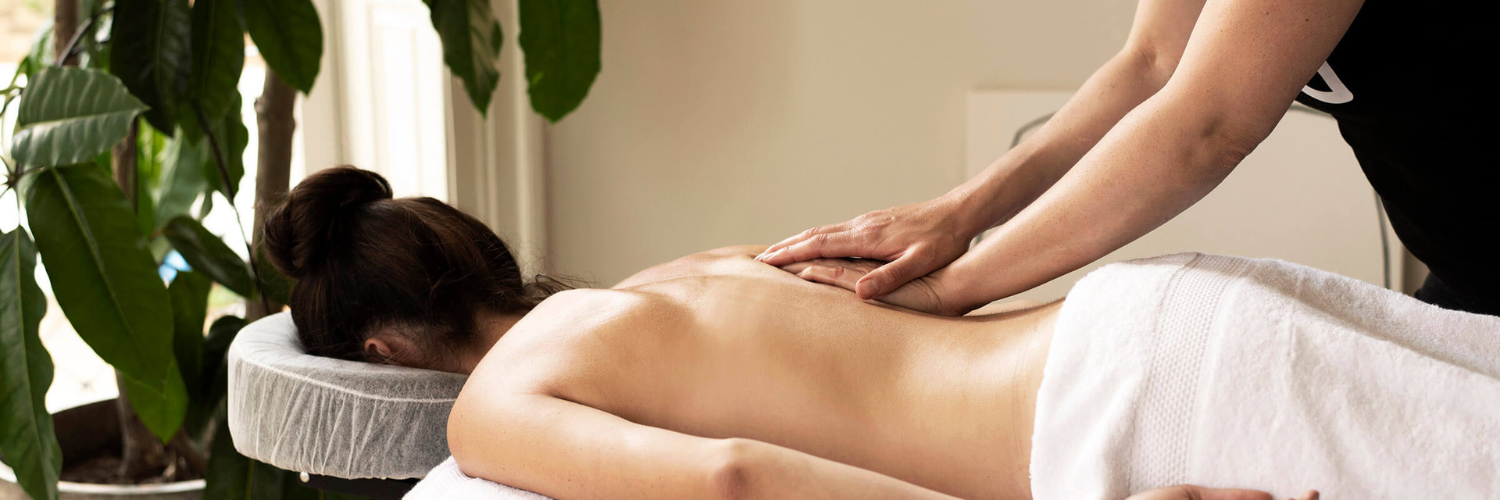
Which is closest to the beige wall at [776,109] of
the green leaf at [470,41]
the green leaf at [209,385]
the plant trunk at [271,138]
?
the green leaf at [470,41]

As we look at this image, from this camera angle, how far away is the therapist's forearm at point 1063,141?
1088 millimetres

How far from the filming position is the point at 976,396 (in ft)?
2.78

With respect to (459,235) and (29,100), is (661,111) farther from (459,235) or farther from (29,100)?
(29,100)

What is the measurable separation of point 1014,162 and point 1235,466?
0.48 meters

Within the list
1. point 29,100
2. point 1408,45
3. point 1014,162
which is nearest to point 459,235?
point 29,100

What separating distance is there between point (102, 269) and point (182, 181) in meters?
0.48

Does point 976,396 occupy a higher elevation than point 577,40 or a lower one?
lower

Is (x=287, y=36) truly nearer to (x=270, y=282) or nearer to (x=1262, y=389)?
(x=270, y=282)

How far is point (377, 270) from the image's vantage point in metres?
1.20

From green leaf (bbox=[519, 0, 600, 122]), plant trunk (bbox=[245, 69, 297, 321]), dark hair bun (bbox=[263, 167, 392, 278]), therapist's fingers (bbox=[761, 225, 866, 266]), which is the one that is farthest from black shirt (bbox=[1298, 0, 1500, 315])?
plant trunk (bbox=[245, 69, 297, 321])

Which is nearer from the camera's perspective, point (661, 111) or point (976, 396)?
point (976, 396)

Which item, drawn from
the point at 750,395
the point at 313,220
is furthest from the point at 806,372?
the point at 313,220

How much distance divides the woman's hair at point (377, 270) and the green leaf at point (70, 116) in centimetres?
21

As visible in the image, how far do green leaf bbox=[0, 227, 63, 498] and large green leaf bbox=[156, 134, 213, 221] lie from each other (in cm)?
41
